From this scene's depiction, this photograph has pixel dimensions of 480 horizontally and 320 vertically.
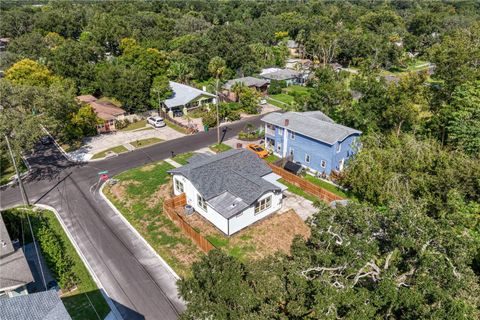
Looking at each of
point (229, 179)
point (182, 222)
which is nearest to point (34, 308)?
point (182, 222)

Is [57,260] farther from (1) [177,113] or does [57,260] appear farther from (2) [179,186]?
(1) [177,113]

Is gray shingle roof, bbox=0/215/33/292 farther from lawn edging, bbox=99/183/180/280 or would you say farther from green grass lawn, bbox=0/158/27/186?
green grass lawn, bbox=0/158/27/186

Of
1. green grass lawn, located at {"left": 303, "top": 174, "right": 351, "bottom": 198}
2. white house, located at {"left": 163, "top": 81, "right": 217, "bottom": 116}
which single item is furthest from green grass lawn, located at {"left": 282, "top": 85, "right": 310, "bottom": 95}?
green grass lawn, located at {"left": 303, "top": 174, "right": 351, "bottom": 198}

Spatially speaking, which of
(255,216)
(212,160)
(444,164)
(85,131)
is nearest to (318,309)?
(255,216)

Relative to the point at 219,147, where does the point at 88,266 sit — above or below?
above

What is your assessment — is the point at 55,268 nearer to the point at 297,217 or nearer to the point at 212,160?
the point at 212,160

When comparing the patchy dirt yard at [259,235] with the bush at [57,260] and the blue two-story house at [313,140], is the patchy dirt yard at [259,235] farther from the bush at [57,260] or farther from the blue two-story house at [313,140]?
the bush at [57,260]
